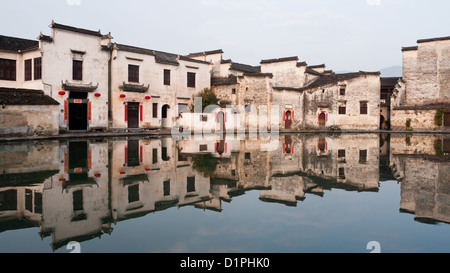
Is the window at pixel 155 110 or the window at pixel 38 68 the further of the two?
the window at pixel 155 110

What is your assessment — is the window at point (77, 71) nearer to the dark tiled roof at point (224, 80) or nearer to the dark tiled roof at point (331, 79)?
the dark tiled roof at point (224, 80)

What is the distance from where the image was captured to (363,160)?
38.9 ft

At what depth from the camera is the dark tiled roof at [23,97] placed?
18.1 metres

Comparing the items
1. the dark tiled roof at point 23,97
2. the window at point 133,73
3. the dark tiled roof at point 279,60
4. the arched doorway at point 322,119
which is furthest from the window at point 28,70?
the arched doorway at point 322,119

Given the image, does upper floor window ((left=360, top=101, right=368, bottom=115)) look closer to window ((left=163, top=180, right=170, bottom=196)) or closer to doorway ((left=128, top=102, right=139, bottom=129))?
doorway ((left=128, top=102, right=139, bottom=129))

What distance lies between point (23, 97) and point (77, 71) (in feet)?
17.5

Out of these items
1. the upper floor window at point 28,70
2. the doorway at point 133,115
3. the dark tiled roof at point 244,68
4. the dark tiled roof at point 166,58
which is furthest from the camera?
the dark tiled roof at point 244,68

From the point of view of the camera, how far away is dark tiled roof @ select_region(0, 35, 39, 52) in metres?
23.4

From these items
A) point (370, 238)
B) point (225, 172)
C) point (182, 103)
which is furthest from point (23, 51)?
point (370, 238)

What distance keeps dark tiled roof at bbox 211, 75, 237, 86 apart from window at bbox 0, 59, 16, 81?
16.8m

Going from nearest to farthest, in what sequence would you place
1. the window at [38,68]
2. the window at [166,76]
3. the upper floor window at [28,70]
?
the window at [38,68] < the upper floor window at [28,70] < the window at [166,76]

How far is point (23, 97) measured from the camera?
19141 millimetres

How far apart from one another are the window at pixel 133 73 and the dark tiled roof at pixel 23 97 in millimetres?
7134
